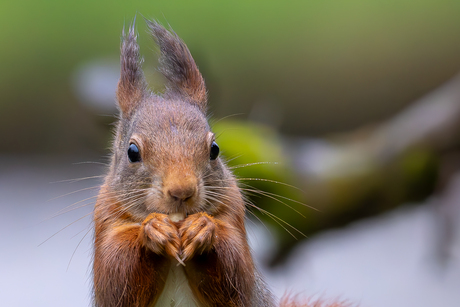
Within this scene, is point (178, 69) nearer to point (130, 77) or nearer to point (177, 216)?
point (130, 77)

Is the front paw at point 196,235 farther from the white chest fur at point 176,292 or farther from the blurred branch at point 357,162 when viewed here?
the blurred branch at point 357,162

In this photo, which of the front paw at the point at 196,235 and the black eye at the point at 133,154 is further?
the black eye at the point at 133,154

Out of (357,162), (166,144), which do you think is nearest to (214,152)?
(166,144)

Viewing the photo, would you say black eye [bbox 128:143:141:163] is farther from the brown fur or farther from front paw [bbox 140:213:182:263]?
front paw [bbox 140:213:182:263]

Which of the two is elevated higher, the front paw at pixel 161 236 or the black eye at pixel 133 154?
the black eye at pixel 133 154

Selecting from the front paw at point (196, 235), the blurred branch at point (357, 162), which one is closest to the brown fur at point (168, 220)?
the front paw at point (196, 235)

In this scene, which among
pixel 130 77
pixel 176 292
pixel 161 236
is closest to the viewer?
pixel 161 236

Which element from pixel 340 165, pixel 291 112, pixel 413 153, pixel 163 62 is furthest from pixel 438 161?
pixel 163 62
